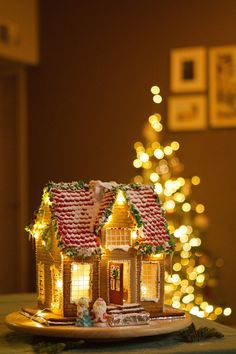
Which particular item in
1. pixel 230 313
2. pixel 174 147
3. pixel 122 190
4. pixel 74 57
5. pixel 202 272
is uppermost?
pixel 74 57

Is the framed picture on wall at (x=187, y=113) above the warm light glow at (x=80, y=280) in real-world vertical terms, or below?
above

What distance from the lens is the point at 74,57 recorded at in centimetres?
658

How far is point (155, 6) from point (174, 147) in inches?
49.7

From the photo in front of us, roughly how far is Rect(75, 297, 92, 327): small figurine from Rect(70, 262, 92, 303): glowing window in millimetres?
74

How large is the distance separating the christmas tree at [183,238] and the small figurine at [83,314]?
3.50 meters

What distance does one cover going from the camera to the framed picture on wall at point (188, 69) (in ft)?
19.9

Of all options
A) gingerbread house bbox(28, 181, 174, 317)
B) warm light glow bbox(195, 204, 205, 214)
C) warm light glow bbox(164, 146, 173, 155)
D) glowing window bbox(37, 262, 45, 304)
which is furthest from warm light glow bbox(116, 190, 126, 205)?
warm light glow bbox(195, 204, 205, 214)

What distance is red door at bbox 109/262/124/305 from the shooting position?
1.65m

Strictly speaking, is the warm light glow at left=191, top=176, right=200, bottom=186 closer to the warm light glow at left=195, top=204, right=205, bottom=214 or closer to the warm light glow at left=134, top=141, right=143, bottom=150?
the warm light glow at left=195, top=204, right=205, bottom=214

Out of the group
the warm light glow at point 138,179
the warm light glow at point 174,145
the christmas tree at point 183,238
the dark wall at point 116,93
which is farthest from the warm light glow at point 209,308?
the warm light glow at point 174,145

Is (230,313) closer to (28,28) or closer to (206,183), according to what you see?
(206,183)

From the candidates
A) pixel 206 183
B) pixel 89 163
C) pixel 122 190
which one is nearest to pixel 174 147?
pixel 206 183

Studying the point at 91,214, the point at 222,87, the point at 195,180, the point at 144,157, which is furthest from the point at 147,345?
the point at 222,87

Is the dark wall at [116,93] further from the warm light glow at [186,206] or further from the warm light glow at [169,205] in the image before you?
the warm light glow at [169,205]
